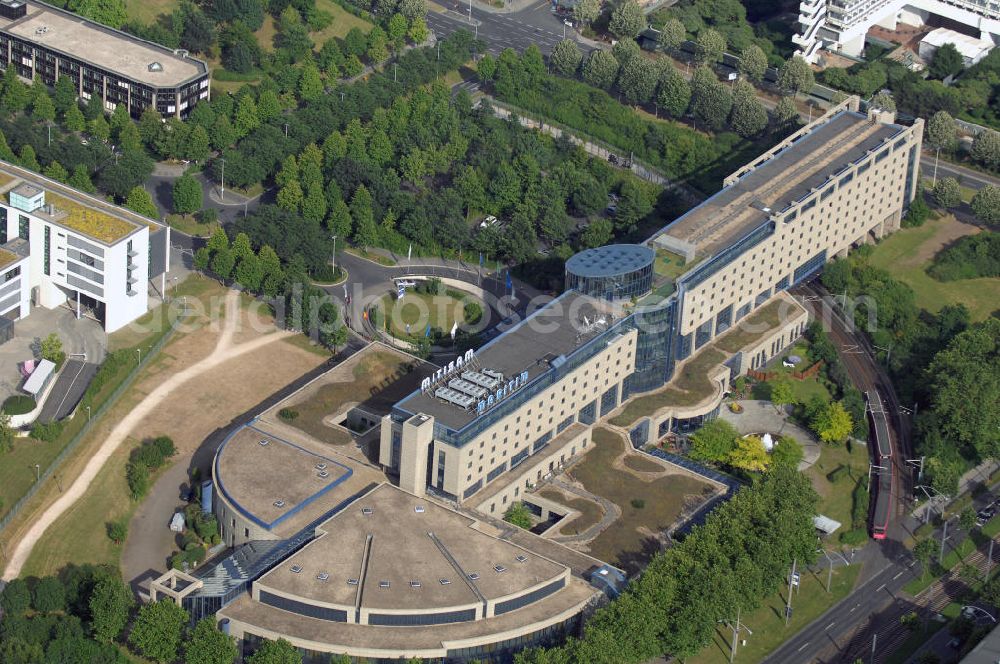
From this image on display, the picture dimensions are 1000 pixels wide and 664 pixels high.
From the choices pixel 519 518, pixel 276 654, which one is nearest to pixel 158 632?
pixel 276 654

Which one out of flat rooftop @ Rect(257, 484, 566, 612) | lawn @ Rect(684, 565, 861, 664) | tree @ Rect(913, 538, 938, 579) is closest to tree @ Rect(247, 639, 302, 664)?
flat rooftop @ Rect(257, 484, 566, 612)

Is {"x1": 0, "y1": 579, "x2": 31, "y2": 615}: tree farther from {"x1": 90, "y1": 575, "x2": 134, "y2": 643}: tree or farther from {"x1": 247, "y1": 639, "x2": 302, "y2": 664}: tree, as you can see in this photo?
{"x1": 247, "y1": 639, "x2": 302, "y2": 664}: tree

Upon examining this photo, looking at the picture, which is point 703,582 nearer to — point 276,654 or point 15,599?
point 276,654

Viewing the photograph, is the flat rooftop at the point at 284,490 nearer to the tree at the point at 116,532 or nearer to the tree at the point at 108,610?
the tree at the point at 116,532

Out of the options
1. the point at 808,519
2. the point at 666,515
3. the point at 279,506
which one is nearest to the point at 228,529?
the point at 279,506

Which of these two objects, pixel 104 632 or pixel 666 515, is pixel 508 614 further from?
pixel 104 632
